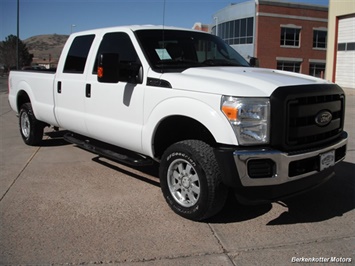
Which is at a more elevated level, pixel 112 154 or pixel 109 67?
pixel 109 67

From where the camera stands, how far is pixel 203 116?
12.1 feet

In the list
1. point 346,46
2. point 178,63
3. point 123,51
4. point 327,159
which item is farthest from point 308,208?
point 346,46

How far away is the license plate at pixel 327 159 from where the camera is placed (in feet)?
12.6

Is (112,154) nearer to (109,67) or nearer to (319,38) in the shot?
(109,67)

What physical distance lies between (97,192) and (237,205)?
1.76m

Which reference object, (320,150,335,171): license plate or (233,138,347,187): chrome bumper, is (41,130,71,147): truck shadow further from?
(320,150,335,171): license plate

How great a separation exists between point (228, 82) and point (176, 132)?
1.00 meters

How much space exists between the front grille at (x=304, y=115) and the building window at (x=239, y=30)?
42.3 meters

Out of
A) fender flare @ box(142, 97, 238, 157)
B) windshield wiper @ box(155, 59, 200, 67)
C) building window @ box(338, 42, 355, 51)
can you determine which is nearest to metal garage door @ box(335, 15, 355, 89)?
building window @ box(338, 42, 355, 51)

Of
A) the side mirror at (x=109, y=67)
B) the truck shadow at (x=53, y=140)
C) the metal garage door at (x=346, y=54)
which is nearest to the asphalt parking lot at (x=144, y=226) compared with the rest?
the side mirror at (x=109, y=67)

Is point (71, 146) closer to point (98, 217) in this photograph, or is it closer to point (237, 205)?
point (98, 217)

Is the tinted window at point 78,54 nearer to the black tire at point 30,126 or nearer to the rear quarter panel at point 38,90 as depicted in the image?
the rear quarter panel at point 38,90

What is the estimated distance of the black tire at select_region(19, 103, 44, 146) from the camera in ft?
23.6

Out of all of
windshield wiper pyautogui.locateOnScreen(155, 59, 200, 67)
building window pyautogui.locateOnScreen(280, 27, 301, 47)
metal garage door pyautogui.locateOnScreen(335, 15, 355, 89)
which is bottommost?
windshield wiper pyautogui.locateOnScreen(155, 59, 200, 67)
